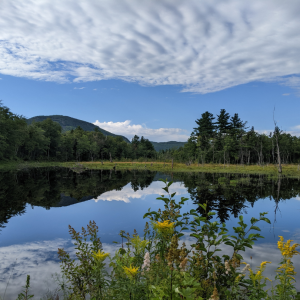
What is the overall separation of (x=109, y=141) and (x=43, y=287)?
94.9 m

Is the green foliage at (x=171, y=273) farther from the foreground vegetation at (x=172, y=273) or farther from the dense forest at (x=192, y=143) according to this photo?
the dense forest at (x=192, y=143)

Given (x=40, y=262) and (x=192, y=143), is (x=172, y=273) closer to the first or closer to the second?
(x=40, y=262)

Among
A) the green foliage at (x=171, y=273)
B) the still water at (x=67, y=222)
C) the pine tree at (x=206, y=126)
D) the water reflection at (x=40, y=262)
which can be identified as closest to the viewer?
the green foliage at (x=171, y=273)

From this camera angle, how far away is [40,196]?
517 inches

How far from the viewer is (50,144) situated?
245 ft

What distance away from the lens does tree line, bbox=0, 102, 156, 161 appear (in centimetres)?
4897

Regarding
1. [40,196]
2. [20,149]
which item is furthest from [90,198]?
[20,149]

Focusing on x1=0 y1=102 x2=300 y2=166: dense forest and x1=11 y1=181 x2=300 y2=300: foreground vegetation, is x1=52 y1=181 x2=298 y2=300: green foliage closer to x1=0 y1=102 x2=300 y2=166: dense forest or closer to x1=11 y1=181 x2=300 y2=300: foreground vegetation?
x1=11 y1=181 x2=300 y2=300: foreground vegetation

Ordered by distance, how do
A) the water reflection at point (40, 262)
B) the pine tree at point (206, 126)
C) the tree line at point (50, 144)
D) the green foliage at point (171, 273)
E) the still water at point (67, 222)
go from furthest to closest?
the pine tree at point (206, 126)
the tree line at point (50, 144)
the still water at point (67, 222)
the water reflection at point (40, 262)
the green foliage at point (171, 273)

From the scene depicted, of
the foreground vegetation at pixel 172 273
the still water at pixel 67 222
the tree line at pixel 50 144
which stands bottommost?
the still water at pixel 67 222

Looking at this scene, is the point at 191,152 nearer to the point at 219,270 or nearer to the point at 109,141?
the point at 109,141

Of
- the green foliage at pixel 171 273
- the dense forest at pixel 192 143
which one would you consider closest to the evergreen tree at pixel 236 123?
the dense forest at pixel 192 143

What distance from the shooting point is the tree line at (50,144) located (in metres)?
49.0

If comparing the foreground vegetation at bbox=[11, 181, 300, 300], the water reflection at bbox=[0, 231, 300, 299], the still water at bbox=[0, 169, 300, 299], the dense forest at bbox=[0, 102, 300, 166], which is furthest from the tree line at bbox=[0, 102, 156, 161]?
the foreground vegetation at bbox=[11, 181, 300, 300]
